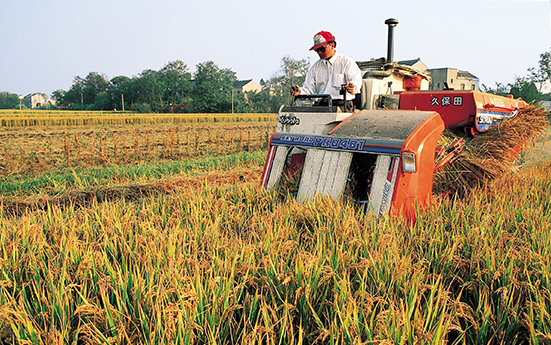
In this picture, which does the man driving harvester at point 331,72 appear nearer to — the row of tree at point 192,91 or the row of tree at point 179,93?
the row of tree at point 192,91

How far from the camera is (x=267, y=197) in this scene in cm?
381

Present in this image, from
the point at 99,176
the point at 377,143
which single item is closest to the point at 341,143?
the point at 377,143

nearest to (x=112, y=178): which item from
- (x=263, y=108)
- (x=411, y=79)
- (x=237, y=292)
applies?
(x=411, y=79)

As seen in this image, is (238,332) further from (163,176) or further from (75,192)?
(163,176)

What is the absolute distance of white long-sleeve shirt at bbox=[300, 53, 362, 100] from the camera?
4.85 m

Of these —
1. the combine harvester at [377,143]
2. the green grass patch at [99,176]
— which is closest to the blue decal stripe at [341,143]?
the combine harvester at [377,143]

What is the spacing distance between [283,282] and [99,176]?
7.87m

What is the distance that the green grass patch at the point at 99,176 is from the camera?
298 inches

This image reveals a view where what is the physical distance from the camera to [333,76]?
Result: 5.02 meters

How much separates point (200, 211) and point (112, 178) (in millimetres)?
5719

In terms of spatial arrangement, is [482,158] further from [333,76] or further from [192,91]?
[192,91]

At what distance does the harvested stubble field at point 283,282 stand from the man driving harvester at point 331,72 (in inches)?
78.5

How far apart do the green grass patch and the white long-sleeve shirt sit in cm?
455

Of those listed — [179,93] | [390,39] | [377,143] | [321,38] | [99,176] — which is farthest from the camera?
[179,93]
